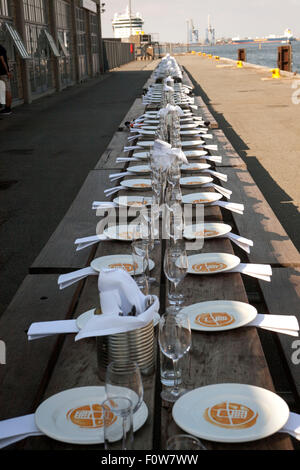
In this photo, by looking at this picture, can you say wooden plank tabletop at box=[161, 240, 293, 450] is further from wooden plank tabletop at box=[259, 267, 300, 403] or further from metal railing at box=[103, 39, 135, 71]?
metal railing at box=[103, 39, 135, 71]

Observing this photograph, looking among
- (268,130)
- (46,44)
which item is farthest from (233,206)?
(46,44)

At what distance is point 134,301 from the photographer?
5.74 ft

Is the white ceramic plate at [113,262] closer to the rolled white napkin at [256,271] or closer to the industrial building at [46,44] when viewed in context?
the rolled white napkin at [256,271]

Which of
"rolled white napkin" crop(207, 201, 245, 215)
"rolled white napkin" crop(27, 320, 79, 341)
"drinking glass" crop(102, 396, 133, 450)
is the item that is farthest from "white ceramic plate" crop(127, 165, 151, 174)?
"drinking glass" crop(102, 396, 133, 450)

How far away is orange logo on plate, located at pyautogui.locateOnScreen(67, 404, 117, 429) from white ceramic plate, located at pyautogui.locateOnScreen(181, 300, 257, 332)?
1.78 feet

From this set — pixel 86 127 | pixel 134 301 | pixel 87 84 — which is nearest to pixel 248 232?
pixel 134 301

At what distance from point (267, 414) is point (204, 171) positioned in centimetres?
321

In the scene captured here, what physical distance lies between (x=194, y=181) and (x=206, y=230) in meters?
1.12

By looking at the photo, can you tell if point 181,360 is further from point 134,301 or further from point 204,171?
point 204,171

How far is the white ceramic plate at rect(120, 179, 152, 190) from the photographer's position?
406cm

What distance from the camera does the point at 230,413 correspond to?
1.53m

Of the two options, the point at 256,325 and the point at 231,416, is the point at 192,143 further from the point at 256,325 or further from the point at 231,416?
the point at 231,416

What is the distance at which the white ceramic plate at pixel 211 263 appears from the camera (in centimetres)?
255
